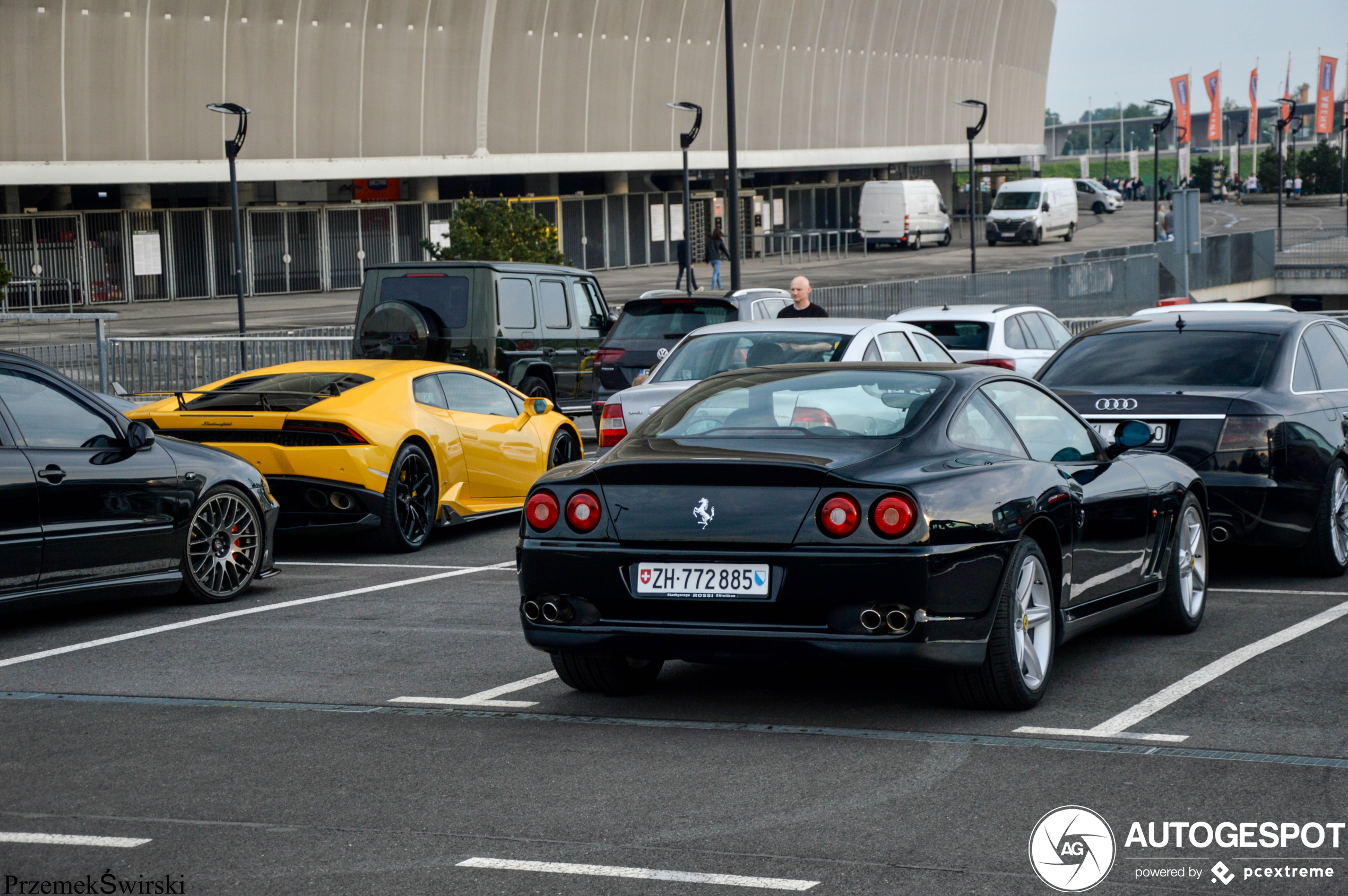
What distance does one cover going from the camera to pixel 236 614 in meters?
9.23

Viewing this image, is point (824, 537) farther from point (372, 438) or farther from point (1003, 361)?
point (1003, 361)

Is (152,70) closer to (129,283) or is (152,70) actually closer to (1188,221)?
(129,283)

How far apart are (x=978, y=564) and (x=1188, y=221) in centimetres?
2527

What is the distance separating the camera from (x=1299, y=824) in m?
4.91

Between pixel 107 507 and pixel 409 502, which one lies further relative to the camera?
pixel 409 502

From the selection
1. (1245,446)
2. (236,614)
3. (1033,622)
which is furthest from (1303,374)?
(236,614)

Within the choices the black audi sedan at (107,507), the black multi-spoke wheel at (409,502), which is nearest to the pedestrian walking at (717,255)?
the black multi-spoke wheel at (409,502)

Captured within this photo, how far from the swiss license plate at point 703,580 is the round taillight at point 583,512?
256 mm

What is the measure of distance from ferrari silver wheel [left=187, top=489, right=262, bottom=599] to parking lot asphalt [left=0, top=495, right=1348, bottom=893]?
0.93 m

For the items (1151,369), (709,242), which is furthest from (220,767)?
(709,242)

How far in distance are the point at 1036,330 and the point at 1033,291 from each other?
588 inches

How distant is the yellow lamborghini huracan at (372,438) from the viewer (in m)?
11.0

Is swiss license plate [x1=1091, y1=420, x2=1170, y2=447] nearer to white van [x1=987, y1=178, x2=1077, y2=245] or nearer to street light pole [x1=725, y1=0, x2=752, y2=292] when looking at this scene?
street light pole [x1=725, y1=0, x2=752, y2=292]

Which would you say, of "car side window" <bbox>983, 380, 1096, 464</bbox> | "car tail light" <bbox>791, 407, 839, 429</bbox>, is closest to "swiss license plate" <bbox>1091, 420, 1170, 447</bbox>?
"car side window" <bbox>983, 380, 1096, 464</bbox>
